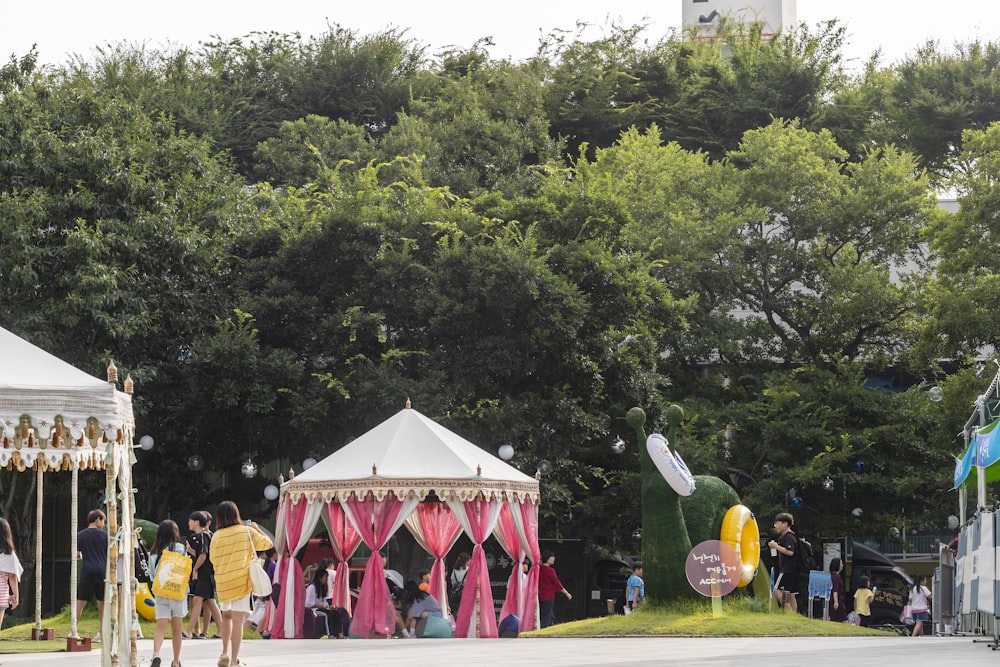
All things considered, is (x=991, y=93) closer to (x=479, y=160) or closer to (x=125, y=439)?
(x=479, y=160)

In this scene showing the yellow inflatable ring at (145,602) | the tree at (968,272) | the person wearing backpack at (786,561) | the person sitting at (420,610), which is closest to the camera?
the person wearing backpack at (786,561)

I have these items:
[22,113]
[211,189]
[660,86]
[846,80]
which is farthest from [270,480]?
[846,80]

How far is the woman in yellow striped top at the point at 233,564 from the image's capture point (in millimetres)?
14312

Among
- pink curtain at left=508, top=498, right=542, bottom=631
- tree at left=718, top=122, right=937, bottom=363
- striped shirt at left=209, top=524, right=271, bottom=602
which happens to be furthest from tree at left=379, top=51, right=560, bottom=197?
striped shirt at left=209, top=524, right=271, bottom=602

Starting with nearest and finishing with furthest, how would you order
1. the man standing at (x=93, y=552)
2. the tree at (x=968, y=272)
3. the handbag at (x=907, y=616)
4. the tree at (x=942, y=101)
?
the man standing at (x=93, y=552)
the handbag at (x=907, y=616)
the tree at (x=968, y=272)
the tree at (x=942, y=101)

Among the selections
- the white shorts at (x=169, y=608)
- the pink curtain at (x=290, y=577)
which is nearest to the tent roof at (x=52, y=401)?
the white shorts at (x=169, y=608)

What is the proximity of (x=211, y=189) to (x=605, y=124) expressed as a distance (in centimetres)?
1672

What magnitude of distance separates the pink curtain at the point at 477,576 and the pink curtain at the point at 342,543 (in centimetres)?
173

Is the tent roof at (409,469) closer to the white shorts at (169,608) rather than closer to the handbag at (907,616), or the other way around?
the handbag at (907,616)

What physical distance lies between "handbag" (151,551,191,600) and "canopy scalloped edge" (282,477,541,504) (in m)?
9.49

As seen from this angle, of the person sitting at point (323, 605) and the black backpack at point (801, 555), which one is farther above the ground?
the black backpack at point (801, 555)

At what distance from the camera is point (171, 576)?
566 inches

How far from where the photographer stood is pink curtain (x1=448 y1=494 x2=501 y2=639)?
2400 cm

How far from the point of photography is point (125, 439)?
14078 millimetres
